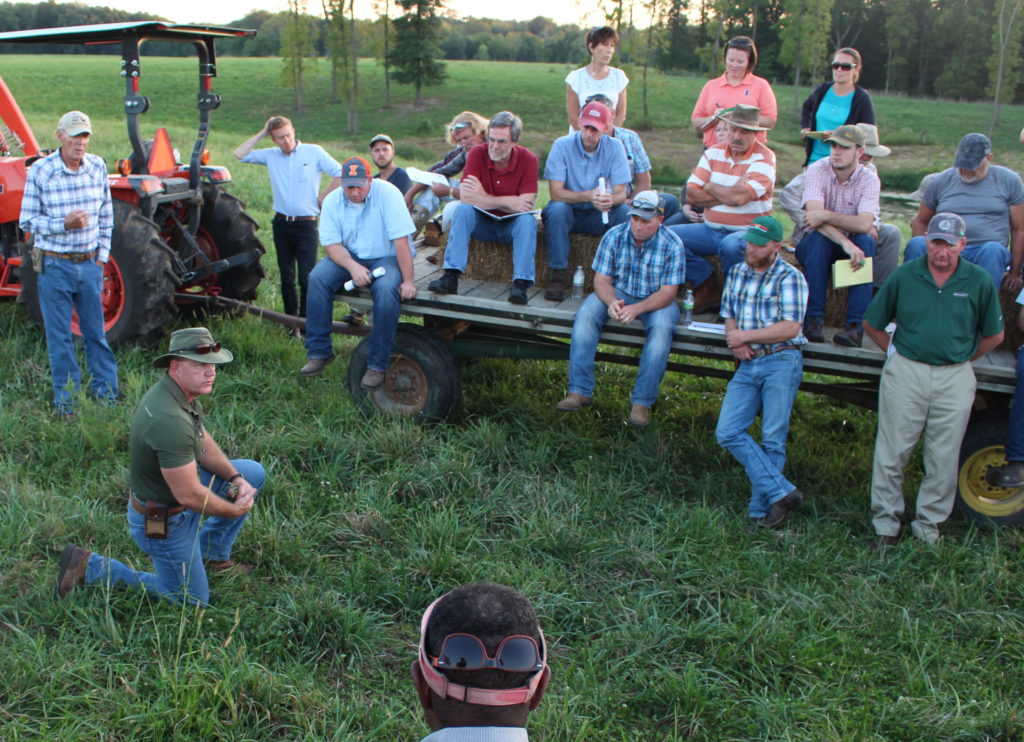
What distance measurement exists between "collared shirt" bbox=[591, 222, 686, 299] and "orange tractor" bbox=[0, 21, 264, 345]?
3.43 m

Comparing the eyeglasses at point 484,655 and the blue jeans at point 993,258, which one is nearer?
the eyeglasses at point 484,655

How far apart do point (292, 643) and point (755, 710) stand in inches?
77.3

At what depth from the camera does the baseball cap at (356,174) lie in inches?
244

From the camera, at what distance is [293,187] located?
7.71 meters

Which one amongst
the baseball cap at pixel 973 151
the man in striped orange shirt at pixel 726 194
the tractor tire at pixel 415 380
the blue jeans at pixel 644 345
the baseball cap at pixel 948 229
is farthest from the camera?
the tractor tire at pixel 415 380

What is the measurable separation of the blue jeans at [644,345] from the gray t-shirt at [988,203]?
5.95 ft

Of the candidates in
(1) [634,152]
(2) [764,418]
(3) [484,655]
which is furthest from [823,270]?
(3) [484,655]

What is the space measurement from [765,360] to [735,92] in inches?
105

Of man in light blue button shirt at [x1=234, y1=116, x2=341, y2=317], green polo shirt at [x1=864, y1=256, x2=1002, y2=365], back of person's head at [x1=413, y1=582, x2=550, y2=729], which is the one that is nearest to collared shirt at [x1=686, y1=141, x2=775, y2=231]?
green polo shirt at [x1=864, y1=256, x2=1002, y2=365]

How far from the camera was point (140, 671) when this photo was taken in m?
3.76

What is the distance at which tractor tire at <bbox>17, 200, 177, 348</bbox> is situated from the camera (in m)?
6.96

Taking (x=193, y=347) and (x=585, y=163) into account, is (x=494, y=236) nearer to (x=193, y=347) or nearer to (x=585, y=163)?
(x=585, y=163)

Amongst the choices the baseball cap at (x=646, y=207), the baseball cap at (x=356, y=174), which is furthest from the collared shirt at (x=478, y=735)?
the baseball cap at (x=356, y=174)

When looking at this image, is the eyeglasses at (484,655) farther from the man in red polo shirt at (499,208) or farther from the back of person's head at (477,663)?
the man in red polo shirt at (499,208)
